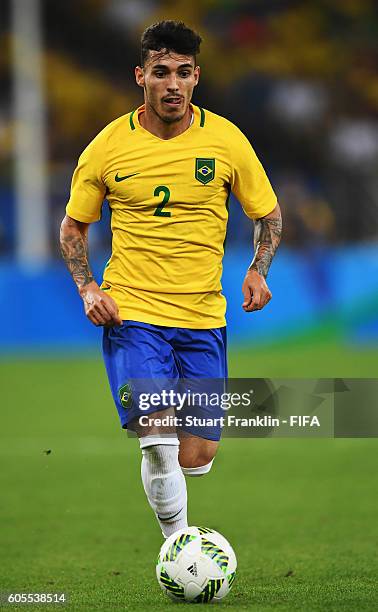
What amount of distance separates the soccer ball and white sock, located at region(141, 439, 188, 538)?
32 cm

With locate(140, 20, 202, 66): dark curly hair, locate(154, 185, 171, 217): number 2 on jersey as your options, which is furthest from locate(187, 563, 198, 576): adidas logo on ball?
locate(140, 20, 202, 66): dark curly hair

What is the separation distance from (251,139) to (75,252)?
1759 cm

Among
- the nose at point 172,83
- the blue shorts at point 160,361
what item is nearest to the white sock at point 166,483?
the blue shorts at point 160,361

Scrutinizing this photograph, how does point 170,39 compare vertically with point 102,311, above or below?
above

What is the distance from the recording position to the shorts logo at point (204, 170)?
594 centimetres

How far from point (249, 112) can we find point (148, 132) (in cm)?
1833

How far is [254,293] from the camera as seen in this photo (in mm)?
5902

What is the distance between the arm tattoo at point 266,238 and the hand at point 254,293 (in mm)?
160

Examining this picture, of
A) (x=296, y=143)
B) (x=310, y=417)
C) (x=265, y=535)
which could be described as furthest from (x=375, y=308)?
(x=310, y=417)

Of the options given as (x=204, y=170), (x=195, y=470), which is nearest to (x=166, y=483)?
(x=195, y=470)

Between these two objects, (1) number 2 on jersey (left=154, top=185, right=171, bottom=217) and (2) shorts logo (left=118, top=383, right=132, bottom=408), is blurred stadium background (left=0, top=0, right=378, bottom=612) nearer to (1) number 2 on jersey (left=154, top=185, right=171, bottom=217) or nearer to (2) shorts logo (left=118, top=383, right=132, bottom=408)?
(2) shorts logo (left=118, top=383, right=132, bottom=408)

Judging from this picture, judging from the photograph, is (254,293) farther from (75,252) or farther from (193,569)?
(193,569)

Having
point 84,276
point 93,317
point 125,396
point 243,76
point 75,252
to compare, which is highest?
point 243,76

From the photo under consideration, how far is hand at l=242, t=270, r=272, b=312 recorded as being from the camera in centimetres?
587
